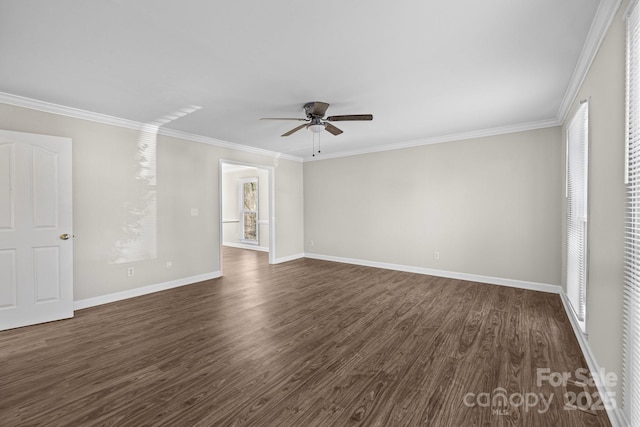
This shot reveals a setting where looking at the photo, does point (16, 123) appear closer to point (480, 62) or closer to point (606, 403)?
point (480, 62)

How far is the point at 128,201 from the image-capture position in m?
4.16

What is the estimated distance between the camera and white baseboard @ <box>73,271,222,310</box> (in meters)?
3.74

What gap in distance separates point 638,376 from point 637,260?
0.57m

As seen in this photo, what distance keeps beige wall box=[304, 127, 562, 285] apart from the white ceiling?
0.94 m

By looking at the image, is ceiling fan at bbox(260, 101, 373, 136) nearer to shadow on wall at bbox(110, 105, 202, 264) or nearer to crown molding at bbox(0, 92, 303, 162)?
shadow on wall at bbox(110, 105, 202, 264)

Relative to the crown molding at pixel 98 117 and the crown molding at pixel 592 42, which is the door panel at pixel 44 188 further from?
the crown molding at pixel 592 42

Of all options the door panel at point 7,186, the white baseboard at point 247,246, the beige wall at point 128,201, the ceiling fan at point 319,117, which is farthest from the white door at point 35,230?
the white baseboard at point 247,246

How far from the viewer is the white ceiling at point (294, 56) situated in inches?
72.1

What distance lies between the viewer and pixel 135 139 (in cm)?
423

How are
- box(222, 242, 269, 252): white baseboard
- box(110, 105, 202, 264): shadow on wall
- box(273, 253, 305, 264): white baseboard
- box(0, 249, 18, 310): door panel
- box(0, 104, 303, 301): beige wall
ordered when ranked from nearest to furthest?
box(0, 249, 18, 310): door panel < box(0, 104, 303, 301): beige wall < box(110, 105, 202, 264): shadow on wall < box(273, 253, 305, 264): white baseboard < box(222, 242, 269, 252): white baseboard

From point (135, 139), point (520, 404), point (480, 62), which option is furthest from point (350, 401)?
point (135, 139)

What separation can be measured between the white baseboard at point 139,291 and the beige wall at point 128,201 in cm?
6

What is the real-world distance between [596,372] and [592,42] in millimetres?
2492

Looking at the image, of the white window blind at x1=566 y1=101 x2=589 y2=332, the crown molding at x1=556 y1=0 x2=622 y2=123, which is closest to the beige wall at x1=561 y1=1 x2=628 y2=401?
→ the crown molding at x1=556 y1=0 x2=622 y2=123
